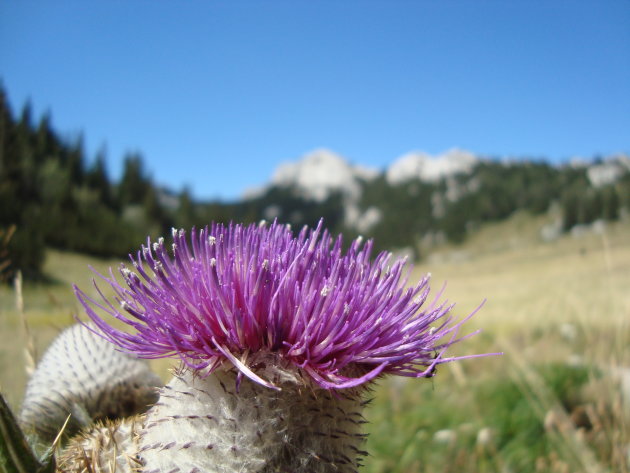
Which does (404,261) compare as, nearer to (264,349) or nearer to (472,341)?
(264,349)

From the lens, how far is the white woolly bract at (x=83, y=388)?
2381 mm

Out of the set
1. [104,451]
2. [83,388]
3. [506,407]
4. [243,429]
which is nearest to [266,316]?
[243,429]

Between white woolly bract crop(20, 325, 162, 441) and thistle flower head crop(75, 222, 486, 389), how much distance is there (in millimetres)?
517

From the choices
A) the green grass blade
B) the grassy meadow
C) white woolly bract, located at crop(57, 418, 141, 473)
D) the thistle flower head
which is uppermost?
the thistle flower head

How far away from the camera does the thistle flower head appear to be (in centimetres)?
187

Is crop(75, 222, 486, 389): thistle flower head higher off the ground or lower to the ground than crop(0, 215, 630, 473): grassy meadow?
higher

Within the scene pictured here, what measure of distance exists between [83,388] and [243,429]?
42.2 inches

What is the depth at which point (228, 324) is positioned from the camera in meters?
1.89

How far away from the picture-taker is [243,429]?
1795 millimetres

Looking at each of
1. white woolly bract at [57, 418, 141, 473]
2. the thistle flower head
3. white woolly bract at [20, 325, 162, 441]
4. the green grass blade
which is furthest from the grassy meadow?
the green grass blade

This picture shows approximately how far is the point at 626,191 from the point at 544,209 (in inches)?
2068

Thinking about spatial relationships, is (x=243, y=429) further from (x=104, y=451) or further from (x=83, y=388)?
(x=83, y=388)

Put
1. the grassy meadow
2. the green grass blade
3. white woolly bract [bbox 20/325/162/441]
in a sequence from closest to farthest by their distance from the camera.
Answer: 1. the green grass blade
2. white woolly bract [bbox 20/325/162/441]
3. the grassy meadow

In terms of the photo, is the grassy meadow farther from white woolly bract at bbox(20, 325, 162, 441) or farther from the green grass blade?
the green grass blade
